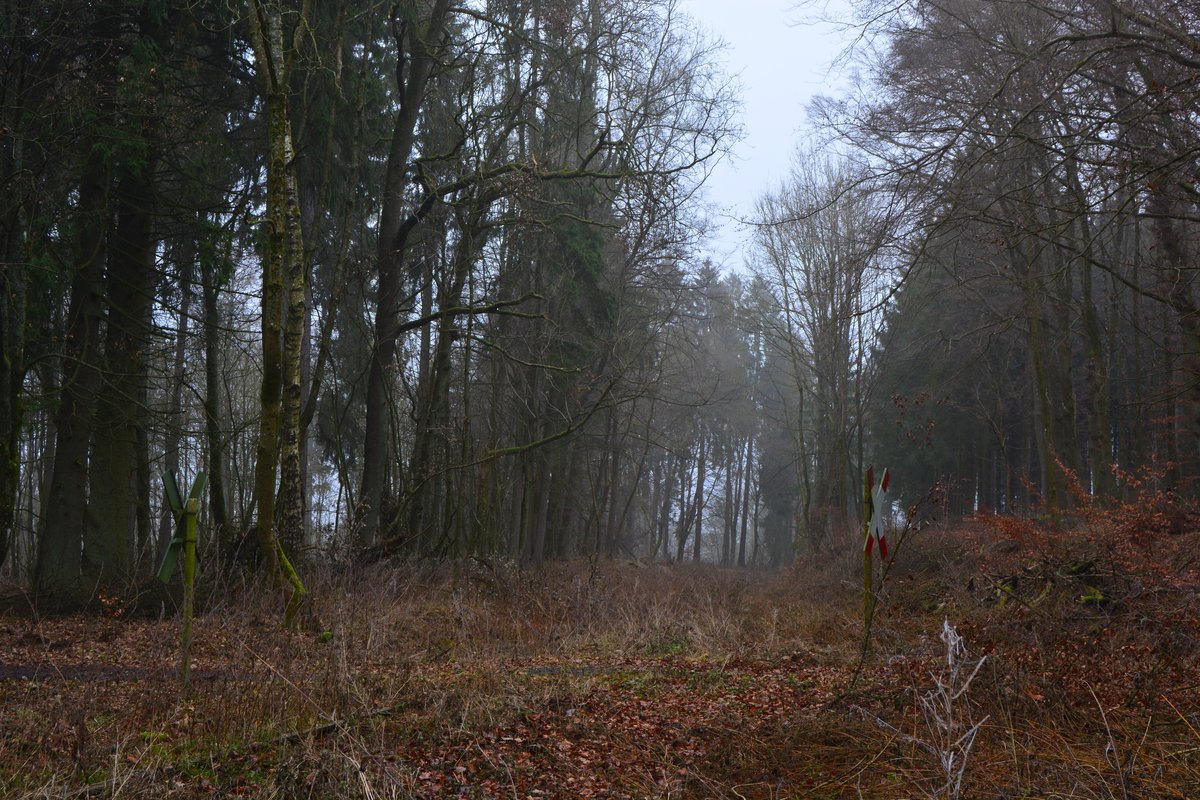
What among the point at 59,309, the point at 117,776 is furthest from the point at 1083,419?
the point at 117,776

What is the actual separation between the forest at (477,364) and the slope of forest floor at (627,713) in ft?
0.15

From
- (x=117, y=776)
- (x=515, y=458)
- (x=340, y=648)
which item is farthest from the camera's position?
(x=515, y=458)

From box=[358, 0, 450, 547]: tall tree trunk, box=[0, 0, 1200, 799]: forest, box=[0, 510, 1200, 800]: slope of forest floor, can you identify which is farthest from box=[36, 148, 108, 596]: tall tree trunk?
box=[358, 0, 450, 547]: tall tree trunk

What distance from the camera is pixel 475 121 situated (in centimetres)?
1498

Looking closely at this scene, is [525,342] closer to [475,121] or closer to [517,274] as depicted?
[517,274]

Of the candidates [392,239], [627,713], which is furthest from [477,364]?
[627,713]

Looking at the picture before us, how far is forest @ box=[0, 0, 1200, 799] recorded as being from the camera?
5.57 meters

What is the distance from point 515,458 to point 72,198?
12.7m

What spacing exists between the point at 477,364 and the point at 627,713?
1576cm

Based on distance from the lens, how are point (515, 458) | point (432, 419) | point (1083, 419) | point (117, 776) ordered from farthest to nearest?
point (1083, 419) → point (515, 458) → point (432, 419) → point (117, 776)

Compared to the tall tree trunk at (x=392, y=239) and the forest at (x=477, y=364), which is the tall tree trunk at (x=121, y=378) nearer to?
the forest at (x=477, y=364)

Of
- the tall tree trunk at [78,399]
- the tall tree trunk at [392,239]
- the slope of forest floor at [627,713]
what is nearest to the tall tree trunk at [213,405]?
the tall tree trunk at [78,399]

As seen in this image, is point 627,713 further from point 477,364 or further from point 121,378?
point 477,364

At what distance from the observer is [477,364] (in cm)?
2166
